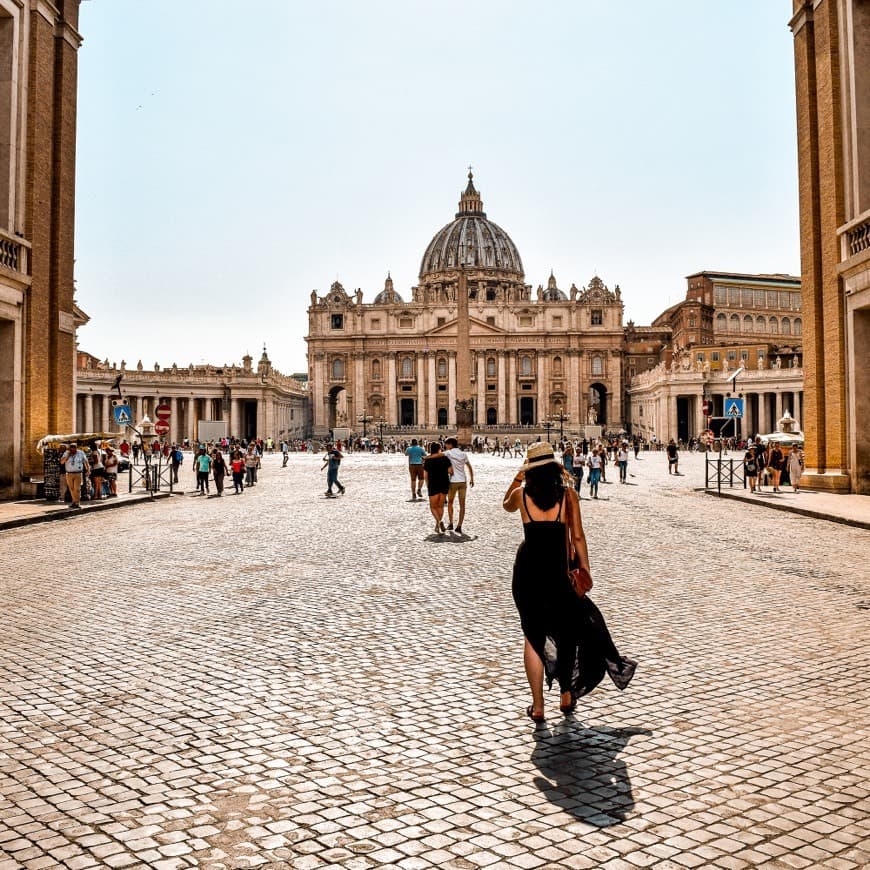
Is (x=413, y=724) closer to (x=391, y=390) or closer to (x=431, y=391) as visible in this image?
(x=431, y=391)

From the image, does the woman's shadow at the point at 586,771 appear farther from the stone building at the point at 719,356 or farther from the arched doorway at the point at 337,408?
the arched doorway at the point at 337,408

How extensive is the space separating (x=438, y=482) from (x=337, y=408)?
100 m

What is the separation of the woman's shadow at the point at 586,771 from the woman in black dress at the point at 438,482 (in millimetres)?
9358

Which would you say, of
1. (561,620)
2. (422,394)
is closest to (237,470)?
(561,620)

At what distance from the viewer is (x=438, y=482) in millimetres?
14953

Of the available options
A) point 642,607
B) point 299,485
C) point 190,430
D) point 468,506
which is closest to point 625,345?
point 190,430

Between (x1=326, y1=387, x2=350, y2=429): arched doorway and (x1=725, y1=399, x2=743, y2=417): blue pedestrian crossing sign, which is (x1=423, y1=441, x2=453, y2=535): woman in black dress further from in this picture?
(x1=326, y1=387, x2=350, y2=429): arched doorway

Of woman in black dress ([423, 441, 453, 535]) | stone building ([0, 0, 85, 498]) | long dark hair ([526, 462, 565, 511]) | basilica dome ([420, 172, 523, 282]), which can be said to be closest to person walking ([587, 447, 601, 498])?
woman in black dress ([423, 441, 453, 535])

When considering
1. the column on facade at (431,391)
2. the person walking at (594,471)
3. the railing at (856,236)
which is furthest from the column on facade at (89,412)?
the railing at (856,236)

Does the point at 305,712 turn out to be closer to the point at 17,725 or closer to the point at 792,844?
the point at 17,725

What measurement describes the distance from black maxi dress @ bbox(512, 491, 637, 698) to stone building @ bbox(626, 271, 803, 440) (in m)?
66.3

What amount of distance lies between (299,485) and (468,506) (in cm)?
1095

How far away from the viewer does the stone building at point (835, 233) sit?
64.8 ft

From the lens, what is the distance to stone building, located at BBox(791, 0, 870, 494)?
19.8m
